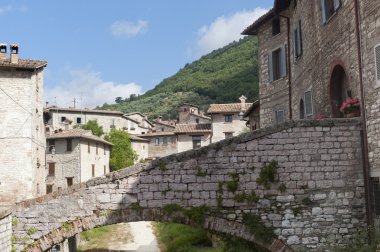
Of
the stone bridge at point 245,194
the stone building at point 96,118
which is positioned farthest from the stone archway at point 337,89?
the stone building at point 96,118

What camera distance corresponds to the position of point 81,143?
42781mm

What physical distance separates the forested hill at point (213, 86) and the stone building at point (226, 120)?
92.3 feet

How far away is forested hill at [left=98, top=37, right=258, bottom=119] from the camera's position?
9054 centimetres

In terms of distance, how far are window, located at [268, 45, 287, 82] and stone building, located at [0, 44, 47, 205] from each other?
49.6 feet

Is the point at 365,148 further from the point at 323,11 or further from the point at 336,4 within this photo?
the point at 323,11

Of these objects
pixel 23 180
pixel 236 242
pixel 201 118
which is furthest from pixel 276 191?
pixel 201 118

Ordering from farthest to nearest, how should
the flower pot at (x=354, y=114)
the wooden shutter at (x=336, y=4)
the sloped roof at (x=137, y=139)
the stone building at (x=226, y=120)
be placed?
1. the sloped roof at (x=137, y=139)
2. the stone building at (x=226, y=120)
3. the wooden shutter at (x=336, y=4)
4. the flower pot at (x=354, y=114)

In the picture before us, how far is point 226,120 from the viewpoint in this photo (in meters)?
49.7

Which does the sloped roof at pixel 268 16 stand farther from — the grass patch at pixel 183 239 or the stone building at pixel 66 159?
the stone building at pixel 66 159

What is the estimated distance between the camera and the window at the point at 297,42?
17.7 metres

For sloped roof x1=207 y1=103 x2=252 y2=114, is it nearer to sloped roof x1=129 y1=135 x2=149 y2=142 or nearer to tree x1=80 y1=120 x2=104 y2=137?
sloped roof x1=129 y1=135 x2=149 y2=142

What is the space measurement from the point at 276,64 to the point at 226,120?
28.7m

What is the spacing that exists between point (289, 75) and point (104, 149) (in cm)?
3313

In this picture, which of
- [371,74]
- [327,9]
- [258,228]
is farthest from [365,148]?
[327,9]
